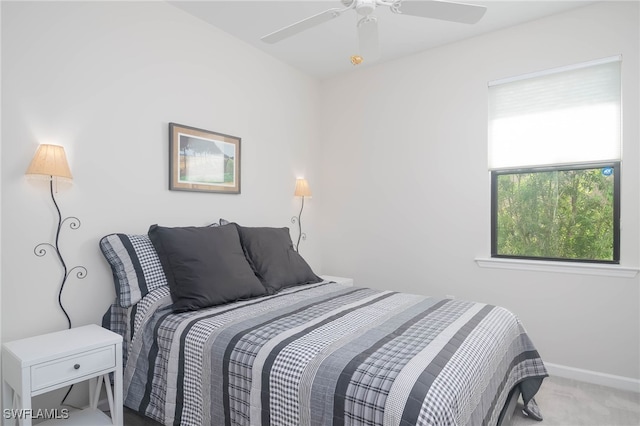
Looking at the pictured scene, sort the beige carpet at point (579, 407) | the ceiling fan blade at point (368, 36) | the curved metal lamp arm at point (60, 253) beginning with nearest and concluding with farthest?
the ceiling fan blade at point (368, 36), the curved metal lamp arm at point (60, 253), the beige carpet at point (579, 407)

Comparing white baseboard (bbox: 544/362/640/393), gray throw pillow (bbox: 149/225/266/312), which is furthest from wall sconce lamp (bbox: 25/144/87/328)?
white baseboard (bbox: 544/362/640/393)

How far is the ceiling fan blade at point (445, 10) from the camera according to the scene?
1.64m

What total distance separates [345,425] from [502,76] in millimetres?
2964

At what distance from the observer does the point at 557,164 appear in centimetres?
287

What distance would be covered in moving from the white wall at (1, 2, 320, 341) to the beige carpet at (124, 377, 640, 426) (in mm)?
957

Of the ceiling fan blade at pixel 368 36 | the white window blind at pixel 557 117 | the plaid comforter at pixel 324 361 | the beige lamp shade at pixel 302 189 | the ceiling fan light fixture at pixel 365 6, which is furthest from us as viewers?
the beige lamp shade at pixel 302 189

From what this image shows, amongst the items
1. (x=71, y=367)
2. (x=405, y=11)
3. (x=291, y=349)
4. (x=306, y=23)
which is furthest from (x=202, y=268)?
(x=405, y=11)

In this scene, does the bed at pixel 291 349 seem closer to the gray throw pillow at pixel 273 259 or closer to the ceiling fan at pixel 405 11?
the gray throw pillow at pixel 273 259

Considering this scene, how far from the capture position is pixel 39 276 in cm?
202

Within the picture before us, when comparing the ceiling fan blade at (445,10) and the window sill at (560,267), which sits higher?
the ceiling fan blade at (445,10)

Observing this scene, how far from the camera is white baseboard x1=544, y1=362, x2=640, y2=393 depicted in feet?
8.39

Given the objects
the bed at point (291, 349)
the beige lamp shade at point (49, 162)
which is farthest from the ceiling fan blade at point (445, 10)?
the beige lamp shade at point (49, 162)

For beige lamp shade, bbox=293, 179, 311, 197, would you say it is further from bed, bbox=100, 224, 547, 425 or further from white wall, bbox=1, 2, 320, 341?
bed, bbox=100, 224, 547, 425

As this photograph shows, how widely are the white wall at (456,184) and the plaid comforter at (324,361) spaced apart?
38.8 inches
